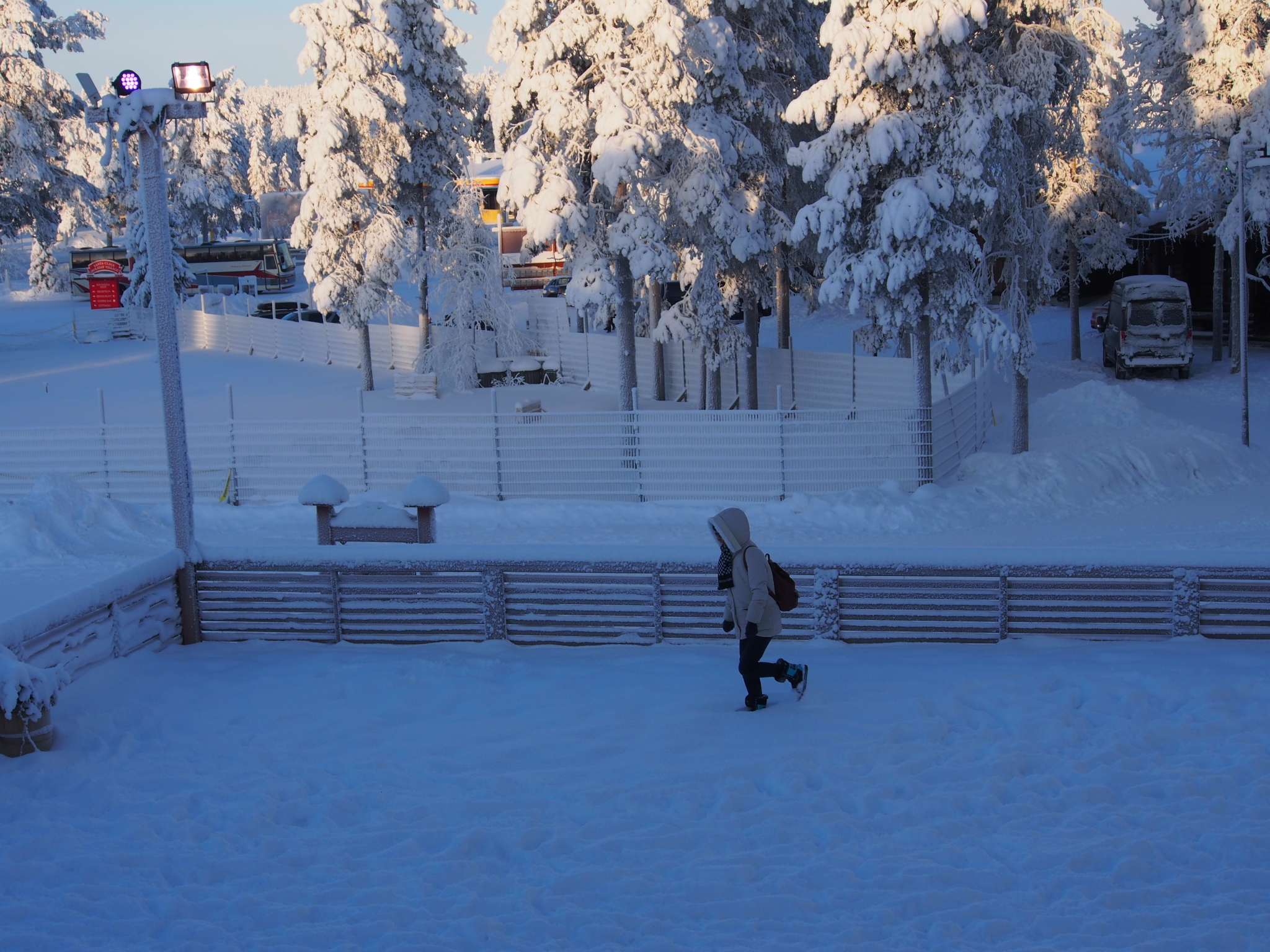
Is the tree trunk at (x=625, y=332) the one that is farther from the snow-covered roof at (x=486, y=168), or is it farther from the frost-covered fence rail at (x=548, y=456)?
the snow-covered roof at (x=486, y=168)

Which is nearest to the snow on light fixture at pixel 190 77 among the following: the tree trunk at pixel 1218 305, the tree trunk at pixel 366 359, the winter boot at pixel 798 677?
the winter boot at pixel 798 677

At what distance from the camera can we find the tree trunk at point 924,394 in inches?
659

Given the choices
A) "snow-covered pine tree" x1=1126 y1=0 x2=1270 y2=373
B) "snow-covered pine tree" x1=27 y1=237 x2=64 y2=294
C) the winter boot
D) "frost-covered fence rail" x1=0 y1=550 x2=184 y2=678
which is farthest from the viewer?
"snow-covered pine tree" x1=27 y1=237 x2=64 y2=294

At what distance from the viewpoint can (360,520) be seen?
11.4m

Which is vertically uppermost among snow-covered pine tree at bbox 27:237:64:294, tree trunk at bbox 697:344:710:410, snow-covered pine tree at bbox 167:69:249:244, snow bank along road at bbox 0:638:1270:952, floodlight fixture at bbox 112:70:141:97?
snow-covered pine tree at bbox 167:69:249:244

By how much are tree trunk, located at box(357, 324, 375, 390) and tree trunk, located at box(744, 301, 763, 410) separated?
11218mm

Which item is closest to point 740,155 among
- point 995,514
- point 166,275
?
point 995,514

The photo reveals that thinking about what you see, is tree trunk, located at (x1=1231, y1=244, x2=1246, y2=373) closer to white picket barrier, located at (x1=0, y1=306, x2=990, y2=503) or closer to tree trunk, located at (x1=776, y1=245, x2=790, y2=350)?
tree trunk, located at (x1=776, y1=245, x2=790, y2=350)

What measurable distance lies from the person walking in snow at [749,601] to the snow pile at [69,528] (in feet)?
33.6

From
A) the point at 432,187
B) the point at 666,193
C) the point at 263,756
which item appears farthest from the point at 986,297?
the point at 432,187

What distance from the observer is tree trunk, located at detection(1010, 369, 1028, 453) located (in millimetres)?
18531

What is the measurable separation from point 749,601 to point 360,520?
17.8ft

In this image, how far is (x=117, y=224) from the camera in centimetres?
6481

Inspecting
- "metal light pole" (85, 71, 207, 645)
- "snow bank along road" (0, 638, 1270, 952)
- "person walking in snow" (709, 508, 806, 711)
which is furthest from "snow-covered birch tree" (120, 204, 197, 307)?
"person walking in snow" (709, 508, 806, 711)
